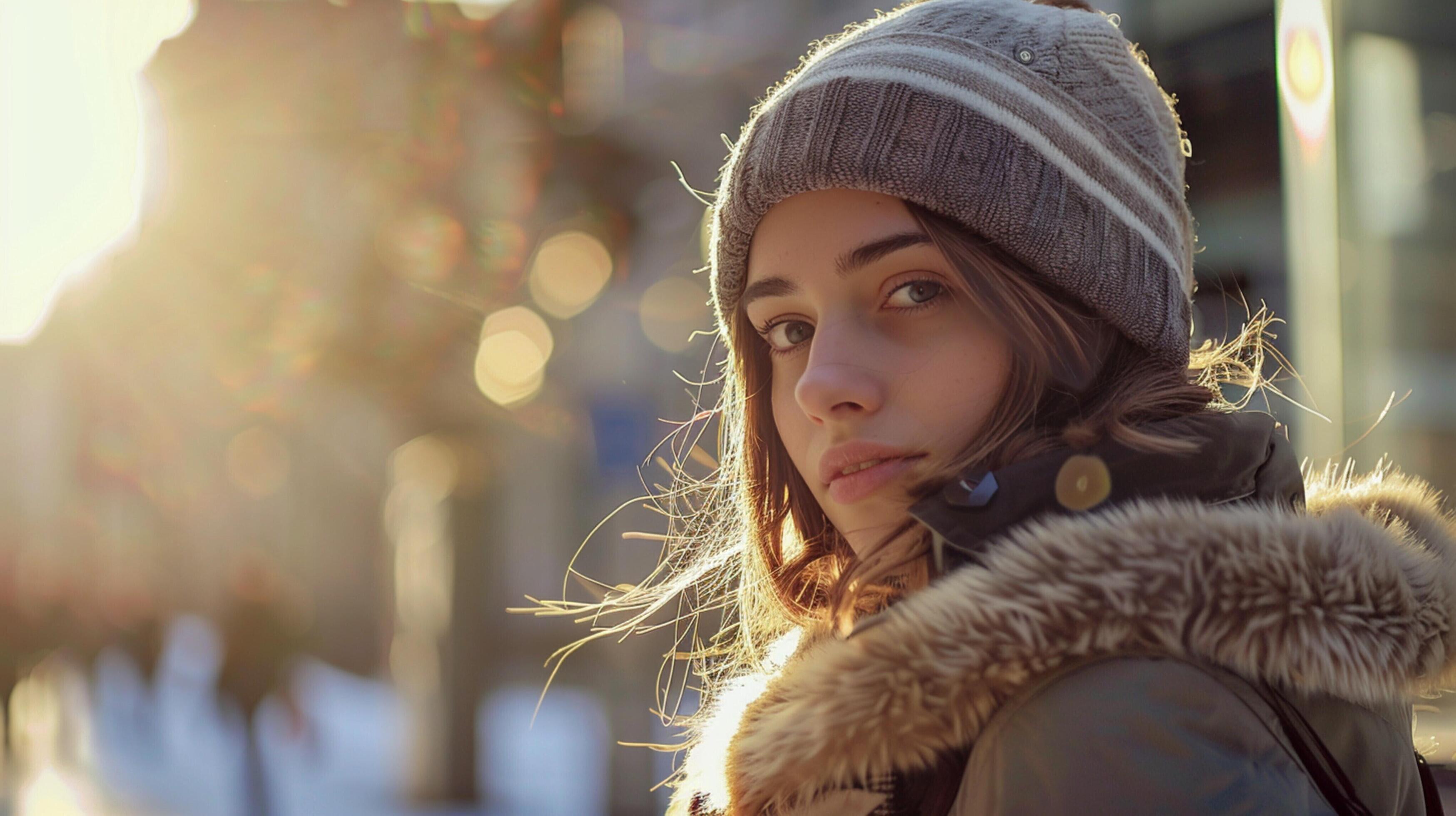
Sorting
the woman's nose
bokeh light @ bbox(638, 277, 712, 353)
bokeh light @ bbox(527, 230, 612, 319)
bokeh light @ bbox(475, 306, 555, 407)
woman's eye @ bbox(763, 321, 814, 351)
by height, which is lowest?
the woman's nose

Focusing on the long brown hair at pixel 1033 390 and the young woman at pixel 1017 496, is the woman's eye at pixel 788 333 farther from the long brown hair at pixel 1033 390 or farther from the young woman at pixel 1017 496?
the long brown hair at pixel 1033 390

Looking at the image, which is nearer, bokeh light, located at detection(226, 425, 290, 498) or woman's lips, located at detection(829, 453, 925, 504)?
woman's lips, located at detection(829, 453, 925, 504)

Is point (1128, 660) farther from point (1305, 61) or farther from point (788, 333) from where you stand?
point (1305, 61)

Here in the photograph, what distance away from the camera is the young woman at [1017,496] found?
1.03m

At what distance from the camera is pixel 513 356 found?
8.64m

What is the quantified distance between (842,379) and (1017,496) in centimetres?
28

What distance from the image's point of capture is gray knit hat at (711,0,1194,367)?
4.79ft

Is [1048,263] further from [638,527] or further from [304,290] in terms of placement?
[638,527]

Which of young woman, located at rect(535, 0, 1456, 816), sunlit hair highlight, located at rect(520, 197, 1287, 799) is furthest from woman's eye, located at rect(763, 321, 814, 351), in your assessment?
sunlit hair highlight, located at rect(520, 197, 1287, 799)

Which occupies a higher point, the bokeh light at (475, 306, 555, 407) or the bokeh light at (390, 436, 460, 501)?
the bokeh light at (475, 306, 555, 407)

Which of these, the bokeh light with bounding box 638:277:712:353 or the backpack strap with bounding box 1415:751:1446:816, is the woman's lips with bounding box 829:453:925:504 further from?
the bokeh light with bounding box 638:277:712:353

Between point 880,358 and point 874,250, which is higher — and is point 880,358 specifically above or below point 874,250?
below

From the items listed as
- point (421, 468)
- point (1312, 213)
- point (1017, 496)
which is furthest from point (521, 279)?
point (1017, 496)

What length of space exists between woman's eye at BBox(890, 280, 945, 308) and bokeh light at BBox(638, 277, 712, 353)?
25.3 feet
